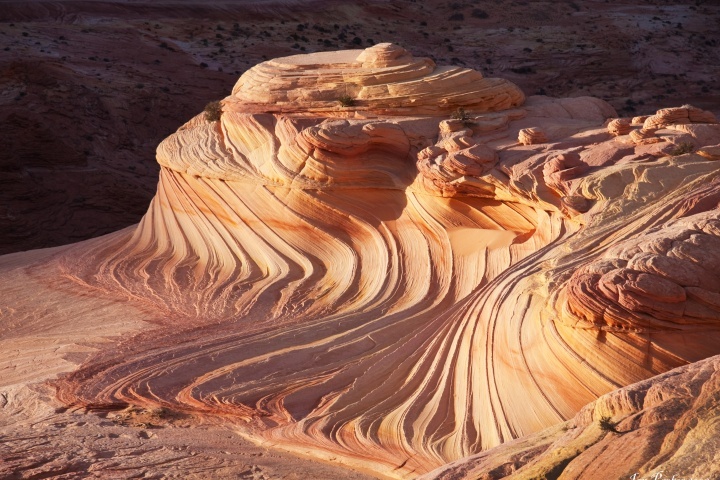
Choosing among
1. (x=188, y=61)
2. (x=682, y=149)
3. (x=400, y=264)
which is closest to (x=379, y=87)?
(x=400, y=264)

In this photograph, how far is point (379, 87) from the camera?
15.4 m

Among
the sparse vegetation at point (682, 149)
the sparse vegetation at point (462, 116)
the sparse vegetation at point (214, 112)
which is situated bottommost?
the sparse vegetation at point (214, 112)

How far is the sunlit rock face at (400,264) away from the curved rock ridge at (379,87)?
4cm

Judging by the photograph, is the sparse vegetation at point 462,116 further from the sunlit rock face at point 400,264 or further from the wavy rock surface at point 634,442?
the wavy rock surface at point 634,442

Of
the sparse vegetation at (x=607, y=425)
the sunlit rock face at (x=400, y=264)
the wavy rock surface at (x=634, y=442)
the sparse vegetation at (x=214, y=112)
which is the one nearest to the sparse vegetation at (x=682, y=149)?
the sunlit rock face at (x=400, y=264)

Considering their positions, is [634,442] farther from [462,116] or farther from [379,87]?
[379,87]

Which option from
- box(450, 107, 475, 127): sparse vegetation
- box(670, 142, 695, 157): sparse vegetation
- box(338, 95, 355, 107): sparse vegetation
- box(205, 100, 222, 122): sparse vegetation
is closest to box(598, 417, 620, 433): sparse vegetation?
box(670, 142, 695, 157): sparse vegetation

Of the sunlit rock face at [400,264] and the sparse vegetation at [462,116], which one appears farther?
the sparse vegetation at [462,116]

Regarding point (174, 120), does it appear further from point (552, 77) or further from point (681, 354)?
point (681, 354)

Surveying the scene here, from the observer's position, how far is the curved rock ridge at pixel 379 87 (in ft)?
49.9

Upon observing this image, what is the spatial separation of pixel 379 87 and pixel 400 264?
9.93 feet

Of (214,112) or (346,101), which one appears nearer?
(346,101)

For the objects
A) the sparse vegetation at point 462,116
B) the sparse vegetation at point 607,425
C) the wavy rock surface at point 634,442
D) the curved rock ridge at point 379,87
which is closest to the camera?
the wavy rock surface at point 634,442

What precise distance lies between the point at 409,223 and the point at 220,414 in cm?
456
